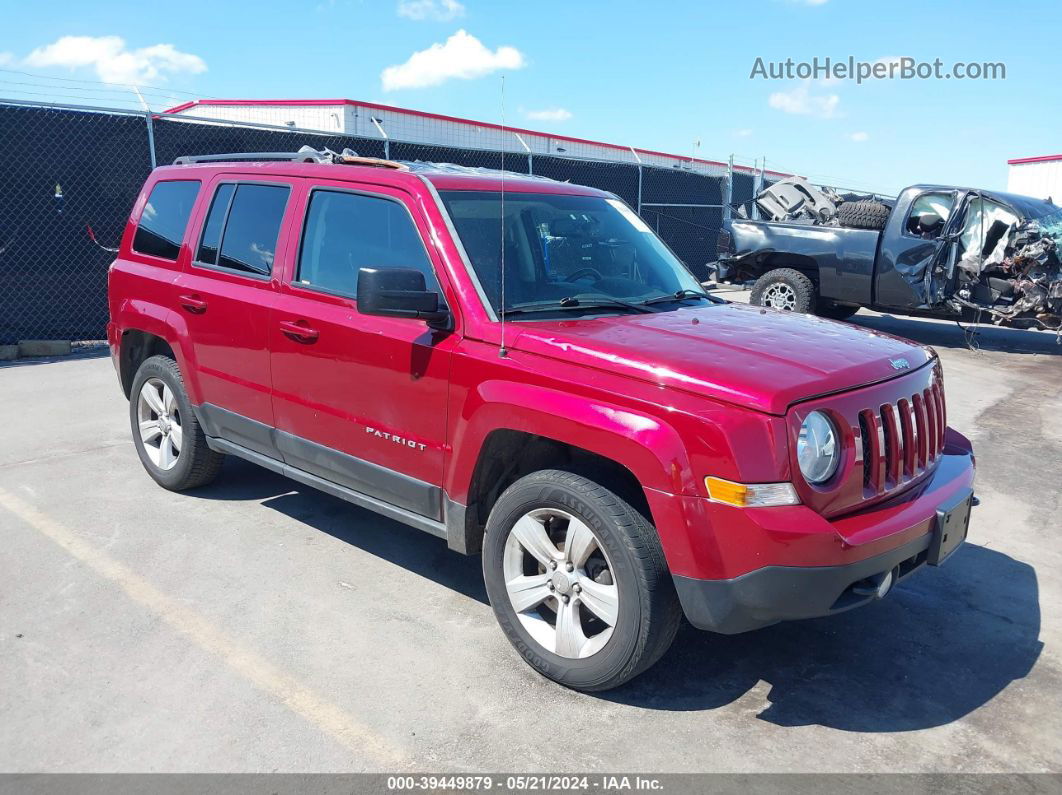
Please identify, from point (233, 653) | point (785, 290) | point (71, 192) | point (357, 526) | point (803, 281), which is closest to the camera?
point (233, 653)

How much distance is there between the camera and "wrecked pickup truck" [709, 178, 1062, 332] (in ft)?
35.0

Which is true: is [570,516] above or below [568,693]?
above

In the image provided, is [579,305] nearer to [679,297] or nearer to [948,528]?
[679,297]

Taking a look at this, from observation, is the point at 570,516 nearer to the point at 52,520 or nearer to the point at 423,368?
the point at 423,368

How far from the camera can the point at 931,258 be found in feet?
35.8

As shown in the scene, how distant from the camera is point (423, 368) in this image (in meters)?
3.66

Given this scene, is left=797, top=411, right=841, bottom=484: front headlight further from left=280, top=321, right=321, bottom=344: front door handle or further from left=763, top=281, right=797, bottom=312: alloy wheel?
left=763, top=281, right=797, bottom=312: alloy wheel

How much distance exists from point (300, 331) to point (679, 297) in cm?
186

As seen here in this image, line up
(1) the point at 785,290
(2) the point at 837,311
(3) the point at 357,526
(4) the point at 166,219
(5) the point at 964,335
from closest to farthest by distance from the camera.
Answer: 1. (3) the point at 357,526
2. (4) the point at 166,219
3. (1) the point at 785,290
4. (5) the point at 964,335
5. (2) the point at 837,311

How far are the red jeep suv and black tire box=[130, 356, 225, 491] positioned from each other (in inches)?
1.3

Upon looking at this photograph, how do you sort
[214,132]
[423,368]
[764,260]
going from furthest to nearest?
[764,260] < [214,132] < [423,368]

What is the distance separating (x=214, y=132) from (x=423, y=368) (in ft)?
28.3

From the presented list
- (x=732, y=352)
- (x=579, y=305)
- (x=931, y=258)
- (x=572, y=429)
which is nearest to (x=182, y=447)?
(x=579, y=305)

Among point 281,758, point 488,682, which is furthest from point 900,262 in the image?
point 281,758
